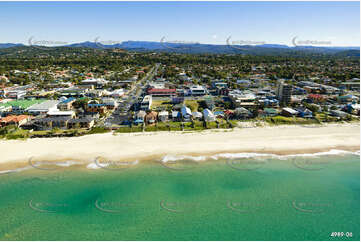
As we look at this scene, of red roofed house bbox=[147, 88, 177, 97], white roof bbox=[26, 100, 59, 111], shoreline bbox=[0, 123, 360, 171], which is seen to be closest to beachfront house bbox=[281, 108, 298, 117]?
shoreline bbox=[0, 123, 360, 171]

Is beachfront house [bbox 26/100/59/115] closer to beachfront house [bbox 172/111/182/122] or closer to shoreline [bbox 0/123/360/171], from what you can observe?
shoreline [bbox 0/123/360/171]

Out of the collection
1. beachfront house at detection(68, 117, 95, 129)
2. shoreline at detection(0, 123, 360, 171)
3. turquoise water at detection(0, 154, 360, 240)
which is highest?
beachfront house at detection(68, 117, 95, 129)

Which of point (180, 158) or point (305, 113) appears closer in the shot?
point (180, 158)

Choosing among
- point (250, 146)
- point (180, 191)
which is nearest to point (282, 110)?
point (250, 146)

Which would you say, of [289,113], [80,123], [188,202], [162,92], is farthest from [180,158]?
[162,92]

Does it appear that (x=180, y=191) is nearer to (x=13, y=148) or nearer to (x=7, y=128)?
(x=13, y=148)

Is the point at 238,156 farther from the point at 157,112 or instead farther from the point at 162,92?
the point at 162,92

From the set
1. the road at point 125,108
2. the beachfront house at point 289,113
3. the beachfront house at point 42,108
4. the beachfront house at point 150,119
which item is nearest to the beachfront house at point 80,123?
the road at point 125,108

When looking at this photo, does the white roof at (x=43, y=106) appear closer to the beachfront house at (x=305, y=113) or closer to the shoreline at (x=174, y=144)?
the shoreline at (x=174, y=144)

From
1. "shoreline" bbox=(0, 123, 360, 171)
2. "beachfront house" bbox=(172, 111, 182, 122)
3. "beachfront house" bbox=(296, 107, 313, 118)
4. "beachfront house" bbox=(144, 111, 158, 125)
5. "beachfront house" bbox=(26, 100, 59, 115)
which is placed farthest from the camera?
"beachfront house" bbox=(26, 100, 59, 115)
